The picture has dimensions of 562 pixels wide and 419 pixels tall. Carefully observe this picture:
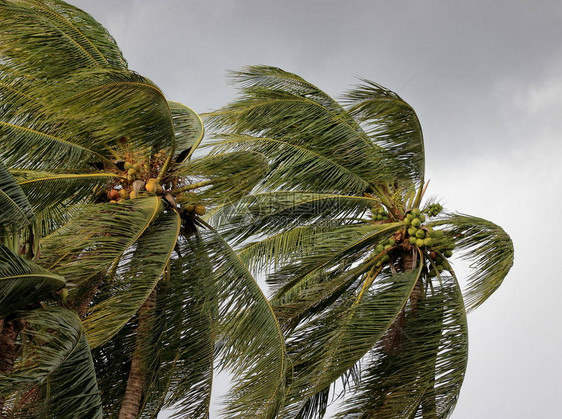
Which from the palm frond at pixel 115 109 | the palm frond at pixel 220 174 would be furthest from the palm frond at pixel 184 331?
the palm frond at pixel 115 109

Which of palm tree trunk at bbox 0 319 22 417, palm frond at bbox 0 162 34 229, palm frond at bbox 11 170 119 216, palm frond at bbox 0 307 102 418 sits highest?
palm frond at bbox 11 170 119 216

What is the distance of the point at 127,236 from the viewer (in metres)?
9.92

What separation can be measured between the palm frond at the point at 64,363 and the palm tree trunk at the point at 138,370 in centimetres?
164

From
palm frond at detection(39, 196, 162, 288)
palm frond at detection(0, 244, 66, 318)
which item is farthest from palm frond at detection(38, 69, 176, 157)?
palm frond at detection(0, 244, 66, 318)

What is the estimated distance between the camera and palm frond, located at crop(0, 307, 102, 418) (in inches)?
327

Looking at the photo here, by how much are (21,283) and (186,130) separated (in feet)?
14.5

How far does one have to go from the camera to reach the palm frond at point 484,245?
513 inches

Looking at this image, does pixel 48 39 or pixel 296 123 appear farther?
pixel 296 123

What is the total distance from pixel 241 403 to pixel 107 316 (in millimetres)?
1840

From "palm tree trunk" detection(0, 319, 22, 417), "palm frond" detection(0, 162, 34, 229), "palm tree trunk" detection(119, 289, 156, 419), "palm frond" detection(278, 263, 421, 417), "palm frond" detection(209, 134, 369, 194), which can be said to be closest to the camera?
"palm frond" detection(0, 162, 34, 229)

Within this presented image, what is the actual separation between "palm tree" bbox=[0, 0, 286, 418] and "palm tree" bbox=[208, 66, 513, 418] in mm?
1491

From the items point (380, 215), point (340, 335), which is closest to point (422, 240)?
point (380, 215)

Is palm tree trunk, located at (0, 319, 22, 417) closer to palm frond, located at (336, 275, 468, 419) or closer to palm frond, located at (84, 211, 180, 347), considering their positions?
palm frond, located at (84, 211, 180, 347)

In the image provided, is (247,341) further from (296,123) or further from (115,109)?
(296,123)
